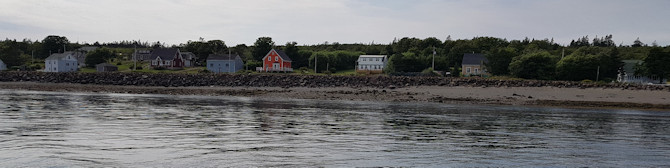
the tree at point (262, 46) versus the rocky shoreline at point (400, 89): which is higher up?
the tree at point (262, 46)

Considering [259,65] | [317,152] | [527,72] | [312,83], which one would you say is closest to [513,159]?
[317,152]

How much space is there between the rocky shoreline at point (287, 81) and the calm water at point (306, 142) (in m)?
34.6

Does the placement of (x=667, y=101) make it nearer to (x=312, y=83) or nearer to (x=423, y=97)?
(x=423, y=97)

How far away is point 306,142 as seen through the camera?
15094 millimetres

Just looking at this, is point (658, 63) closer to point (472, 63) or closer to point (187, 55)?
point (472, 63)

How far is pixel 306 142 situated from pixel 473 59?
296ft

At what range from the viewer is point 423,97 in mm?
45531

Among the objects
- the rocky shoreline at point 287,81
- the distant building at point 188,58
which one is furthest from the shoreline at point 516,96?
the distant building at point 188,58

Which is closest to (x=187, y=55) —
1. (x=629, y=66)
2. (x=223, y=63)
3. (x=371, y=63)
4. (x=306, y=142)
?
(x=223, y=63)

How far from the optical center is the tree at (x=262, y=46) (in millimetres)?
113375

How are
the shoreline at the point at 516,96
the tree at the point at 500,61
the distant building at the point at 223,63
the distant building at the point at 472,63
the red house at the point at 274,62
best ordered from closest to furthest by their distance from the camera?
1. the shoreline at the point at 516,96
2. the tree at the point at 500,61
3. the distant building at the point at 472,63
4. the red house at the point at 274,62
5. the distant building at the point at 223,63

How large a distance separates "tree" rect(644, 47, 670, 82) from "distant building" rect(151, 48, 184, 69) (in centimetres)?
9314

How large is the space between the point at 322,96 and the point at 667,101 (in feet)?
105

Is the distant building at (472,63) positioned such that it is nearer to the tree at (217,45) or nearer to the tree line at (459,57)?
the tree line at (459,57)
